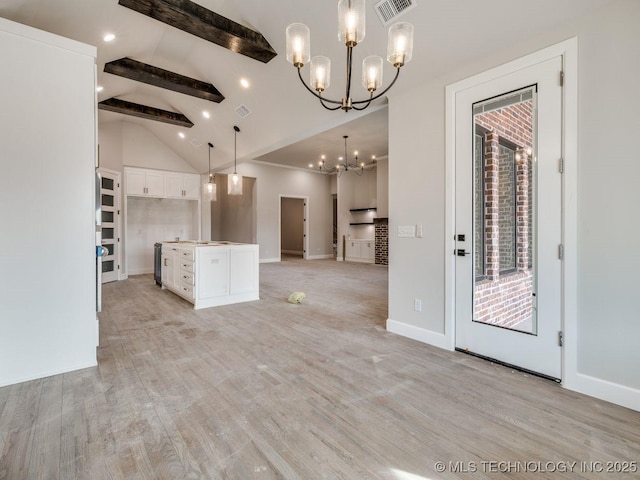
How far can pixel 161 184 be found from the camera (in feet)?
24.9

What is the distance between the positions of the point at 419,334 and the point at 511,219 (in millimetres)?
1395

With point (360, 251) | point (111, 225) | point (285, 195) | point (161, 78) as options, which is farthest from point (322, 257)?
point (161, 78)

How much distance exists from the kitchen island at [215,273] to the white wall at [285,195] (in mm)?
5085

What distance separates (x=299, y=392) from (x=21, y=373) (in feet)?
6.90

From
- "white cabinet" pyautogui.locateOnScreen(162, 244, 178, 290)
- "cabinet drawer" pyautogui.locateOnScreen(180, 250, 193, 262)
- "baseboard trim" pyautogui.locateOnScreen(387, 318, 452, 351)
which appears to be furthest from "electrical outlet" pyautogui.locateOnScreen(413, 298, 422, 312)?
"white cabinet" pyautogui.locateOnScreen(162, 244, 178, 290)

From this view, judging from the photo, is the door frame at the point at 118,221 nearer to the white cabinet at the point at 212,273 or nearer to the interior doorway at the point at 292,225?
the white cabinet at the point at 212,273

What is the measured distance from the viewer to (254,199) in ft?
32.9

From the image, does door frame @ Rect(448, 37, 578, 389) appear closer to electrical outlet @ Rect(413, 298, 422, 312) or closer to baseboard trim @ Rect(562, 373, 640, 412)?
baseboard trim @ Rect(562, 373, 640, 412)

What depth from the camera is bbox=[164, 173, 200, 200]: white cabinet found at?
25.3ft

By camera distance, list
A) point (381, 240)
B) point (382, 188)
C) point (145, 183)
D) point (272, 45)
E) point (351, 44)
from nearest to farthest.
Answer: point (351, 44) → point (272, 45) → point (145, 183) → point (381, 240) → point (382, 188)

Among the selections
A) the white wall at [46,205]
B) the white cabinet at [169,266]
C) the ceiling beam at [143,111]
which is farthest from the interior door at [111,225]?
Answer: the white wall at [46,205]

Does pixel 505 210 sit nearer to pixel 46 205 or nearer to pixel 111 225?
pixel 46 205

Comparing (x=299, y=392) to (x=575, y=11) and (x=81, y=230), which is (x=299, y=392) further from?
(x=575, y=11)

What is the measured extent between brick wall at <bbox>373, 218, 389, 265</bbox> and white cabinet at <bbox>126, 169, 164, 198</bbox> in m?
6.28
